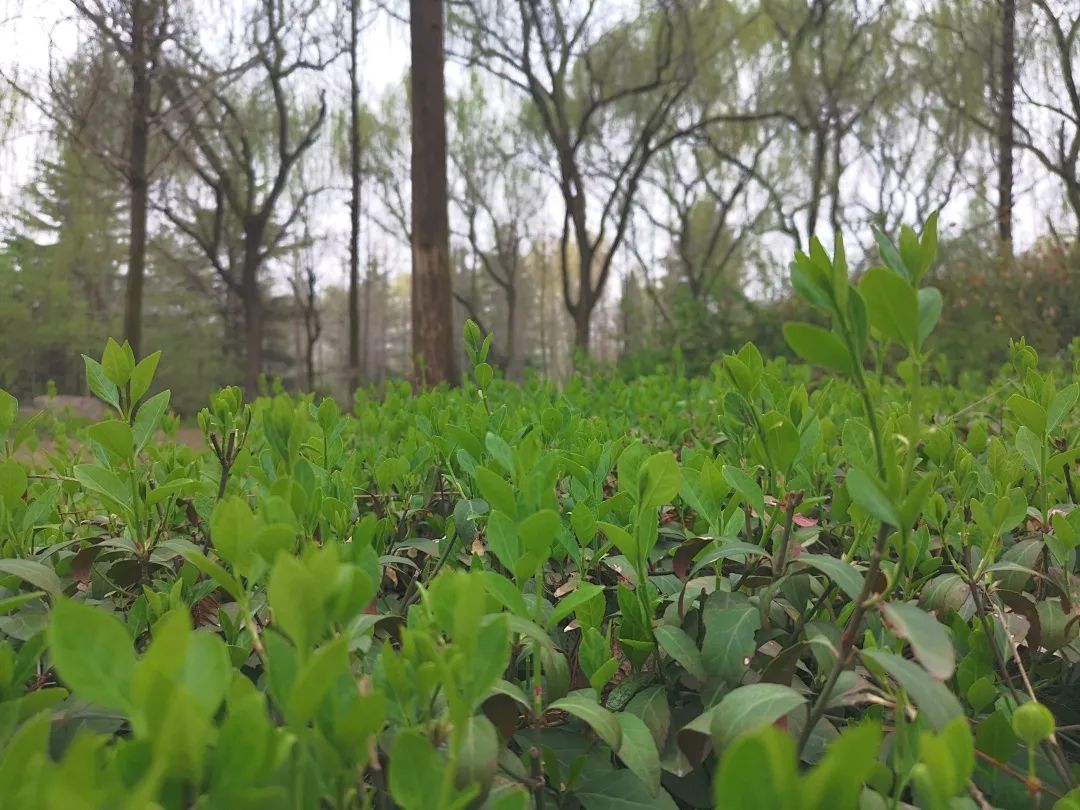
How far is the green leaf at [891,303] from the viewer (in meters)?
0.53

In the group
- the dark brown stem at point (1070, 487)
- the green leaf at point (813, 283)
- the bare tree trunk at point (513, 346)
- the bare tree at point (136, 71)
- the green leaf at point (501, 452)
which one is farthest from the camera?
the bare tree trunk at point (513, 346)

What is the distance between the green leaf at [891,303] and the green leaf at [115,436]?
81 centimetres

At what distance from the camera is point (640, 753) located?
0.57 meters

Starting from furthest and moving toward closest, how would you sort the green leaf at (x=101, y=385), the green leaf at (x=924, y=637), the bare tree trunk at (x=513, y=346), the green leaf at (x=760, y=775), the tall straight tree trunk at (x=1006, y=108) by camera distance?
1. the bare tree trunk at (x=513, y=346)
2. the tall straight tree trunk at (x=1006, y=108)
3. the green leaf at (x=101, y=385)
4. the green leaf at (x=924, y=637)
5. the green leaf at (x=760, y=775)

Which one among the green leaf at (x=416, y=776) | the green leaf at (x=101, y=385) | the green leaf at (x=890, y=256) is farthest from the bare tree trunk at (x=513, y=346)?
the green leaf at (x=416, y=776)

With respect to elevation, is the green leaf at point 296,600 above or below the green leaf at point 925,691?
above

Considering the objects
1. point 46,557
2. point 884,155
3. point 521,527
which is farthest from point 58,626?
point 884,155

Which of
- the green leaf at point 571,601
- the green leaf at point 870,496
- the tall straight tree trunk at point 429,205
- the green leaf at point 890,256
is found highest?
the tall straight tree trunk at point 429,205

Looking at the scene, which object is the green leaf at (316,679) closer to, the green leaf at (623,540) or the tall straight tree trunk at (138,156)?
the green leaf at (623,540)

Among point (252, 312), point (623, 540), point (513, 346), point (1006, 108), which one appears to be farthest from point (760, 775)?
point (513, 346)

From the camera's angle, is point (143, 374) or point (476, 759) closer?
point (476, 759)

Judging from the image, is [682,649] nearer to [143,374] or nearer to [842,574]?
[842,574]

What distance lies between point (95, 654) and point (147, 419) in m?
0.59

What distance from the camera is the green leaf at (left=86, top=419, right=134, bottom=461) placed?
81 cm
